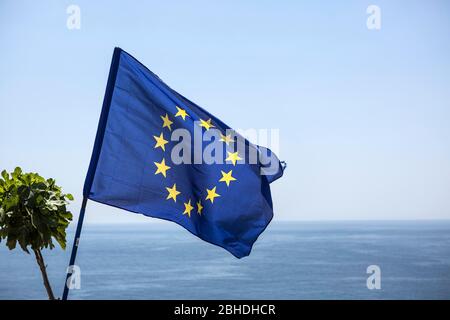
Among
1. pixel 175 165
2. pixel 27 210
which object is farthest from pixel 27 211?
pixel 175 165

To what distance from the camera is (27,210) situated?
23.3 meters

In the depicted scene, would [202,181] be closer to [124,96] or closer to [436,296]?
[124,96]

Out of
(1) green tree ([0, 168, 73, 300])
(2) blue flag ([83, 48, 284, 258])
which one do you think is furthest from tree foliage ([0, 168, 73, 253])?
(2) blue flag ([83, 48, 284, 258])

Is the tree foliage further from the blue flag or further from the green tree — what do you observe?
the blue flag

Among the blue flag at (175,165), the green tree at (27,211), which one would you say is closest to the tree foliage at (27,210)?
the green tree at (27,211)

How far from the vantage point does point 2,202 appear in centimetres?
2320

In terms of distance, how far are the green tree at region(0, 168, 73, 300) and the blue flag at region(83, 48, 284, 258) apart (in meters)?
10.7

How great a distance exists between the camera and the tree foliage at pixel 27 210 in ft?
76.3

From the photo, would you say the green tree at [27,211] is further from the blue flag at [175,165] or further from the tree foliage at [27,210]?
the blue flag at [175,165]

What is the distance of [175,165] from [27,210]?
11193 mm

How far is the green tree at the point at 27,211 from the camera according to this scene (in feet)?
76.2

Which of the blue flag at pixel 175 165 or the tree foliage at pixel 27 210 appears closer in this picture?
the blue flag at pixel 175 165
